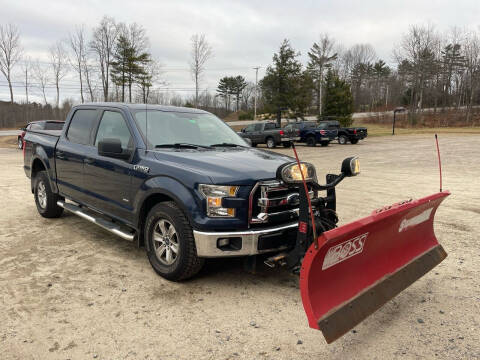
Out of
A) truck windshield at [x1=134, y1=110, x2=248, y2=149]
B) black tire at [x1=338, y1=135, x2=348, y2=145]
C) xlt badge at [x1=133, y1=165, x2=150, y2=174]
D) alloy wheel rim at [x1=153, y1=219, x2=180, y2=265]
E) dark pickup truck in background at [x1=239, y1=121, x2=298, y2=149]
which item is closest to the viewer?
alloy wheel rim at [x1=153, y1=219, x2=180, y2=265]

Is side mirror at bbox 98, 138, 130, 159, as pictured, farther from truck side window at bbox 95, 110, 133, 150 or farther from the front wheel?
the front wheel

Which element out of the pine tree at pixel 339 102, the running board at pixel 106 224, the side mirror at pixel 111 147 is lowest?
the running board at pixel 106 224

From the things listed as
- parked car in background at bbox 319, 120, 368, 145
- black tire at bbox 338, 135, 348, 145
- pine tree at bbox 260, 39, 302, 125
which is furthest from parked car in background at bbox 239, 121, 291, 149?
pine tree at bbox 260, 39, 302, 125

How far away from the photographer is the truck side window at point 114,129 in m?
4.39

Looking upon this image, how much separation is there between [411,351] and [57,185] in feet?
16.8

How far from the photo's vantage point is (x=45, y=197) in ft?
20.0

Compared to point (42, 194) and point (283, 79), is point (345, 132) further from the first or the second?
point (42, 194)

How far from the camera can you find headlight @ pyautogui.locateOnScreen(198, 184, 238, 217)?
340cm

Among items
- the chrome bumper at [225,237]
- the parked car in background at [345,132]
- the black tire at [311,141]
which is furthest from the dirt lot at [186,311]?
the parked car in background at [345,132]

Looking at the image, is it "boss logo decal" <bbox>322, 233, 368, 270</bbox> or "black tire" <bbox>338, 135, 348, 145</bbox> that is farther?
"black tire" <bbox>338, 135, 348, 145</bbox>

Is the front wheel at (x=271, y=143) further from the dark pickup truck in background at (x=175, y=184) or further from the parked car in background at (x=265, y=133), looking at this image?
the dark pickup truck in background at (x=175, y=184)

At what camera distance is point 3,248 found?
481 centimetres

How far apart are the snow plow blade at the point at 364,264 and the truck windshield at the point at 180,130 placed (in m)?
2.25

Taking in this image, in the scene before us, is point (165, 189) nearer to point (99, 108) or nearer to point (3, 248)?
point (99, 108)
